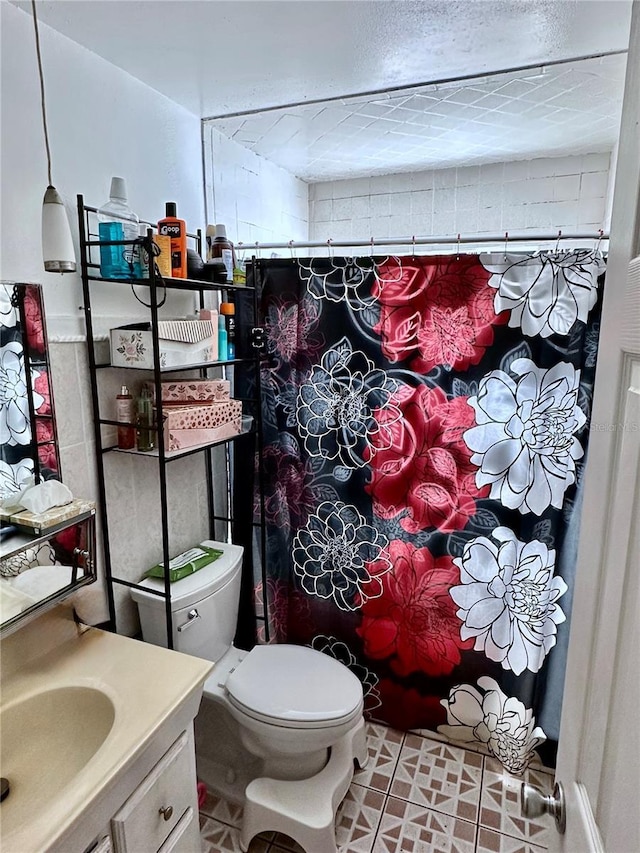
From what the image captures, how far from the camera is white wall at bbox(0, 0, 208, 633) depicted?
1233 millimetres

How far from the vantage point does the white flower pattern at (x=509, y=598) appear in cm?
179

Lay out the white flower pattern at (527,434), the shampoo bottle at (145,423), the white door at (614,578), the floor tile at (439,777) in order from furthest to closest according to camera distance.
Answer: the floor tile at (439,777) < the white flower pattern at (527,434) < the shampoo bottle at (145,423) < the white door at (614,578)

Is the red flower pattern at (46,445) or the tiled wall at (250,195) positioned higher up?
the tiled wall at (250,195)

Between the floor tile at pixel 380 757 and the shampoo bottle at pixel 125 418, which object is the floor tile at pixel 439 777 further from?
the shampoo bottle at pixel 125 418

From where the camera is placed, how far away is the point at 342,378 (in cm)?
191

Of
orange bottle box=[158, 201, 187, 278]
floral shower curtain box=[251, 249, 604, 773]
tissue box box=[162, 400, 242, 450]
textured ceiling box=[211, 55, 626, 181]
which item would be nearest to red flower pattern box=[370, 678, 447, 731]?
floral shower curtain box=[251, 249, 604, 773]

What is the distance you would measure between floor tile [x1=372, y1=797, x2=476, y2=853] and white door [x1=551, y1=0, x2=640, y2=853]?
3.50 ft

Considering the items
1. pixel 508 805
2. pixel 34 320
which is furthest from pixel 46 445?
pixel 508 805

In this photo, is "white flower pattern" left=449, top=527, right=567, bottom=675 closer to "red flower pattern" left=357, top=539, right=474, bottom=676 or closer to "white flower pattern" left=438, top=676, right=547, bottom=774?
"red flower pattern" left=357, top=539, right=474, bottom=676

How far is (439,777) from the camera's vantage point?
6.17 feet

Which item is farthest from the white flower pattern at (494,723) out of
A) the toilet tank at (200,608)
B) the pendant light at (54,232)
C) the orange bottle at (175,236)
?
the pendant light at (54,232)

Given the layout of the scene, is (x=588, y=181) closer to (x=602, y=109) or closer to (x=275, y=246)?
(x=602, y=109)

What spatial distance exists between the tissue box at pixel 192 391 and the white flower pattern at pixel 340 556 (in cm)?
62

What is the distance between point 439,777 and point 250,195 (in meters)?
2.36
